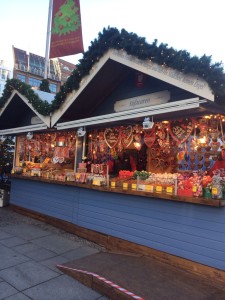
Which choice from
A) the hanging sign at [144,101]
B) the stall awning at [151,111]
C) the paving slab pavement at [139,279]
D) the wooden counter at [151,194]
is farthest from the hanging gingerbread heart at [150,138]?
the paving slab pavement at [139,279]

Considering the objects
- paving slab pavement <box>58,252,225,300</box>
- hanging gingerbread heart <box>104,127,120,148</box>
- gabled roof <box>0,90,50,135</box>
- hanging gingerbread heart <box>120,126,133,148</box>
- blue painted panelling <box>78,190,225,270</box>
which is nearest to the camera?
paving slab pavement <box>58,252,225,300</box>

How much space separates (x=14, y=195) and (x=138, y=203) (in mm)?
5843

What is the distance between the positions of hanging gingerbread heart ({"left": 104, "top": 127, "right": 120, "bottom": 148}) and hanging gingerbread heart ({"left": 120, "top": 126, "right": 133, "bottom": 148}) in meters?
0.18

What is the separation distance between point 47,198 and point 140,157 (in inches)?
132

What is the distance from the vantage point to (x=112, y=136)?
7.58 metres

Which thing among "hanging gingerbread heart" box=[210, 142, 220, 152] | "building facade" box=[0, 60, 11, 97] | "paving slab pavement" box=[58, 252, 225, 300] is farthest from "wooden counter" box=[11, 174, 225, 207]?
"building facade" box=[0, 60, 11, 97]

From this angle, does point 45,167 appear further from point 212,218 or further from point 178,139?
point 212,218

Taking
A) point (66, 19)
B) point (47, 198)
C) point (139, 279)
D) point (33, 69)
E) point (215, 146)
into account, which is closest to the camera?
point (139, 279)

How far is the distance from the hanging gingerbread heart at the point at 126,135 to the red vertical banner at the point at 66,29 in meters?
3.37

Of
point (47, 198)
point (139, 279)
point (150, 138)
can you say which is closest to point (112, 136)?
point (150, 138)

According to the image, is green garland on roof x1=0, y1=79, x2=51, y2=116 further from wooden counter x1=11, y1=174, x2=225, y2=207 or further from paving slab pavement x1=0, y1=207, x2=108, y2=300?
paving slab pavement x1=0, y1=207, x2=108, y2=300

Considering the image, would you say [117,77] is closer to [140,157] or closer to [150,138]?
[150,138]

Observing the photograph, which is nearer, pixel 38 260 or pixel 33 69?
pixel 38 260

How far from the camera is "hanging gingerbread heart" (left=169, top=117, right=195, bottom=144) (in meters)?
5.86
